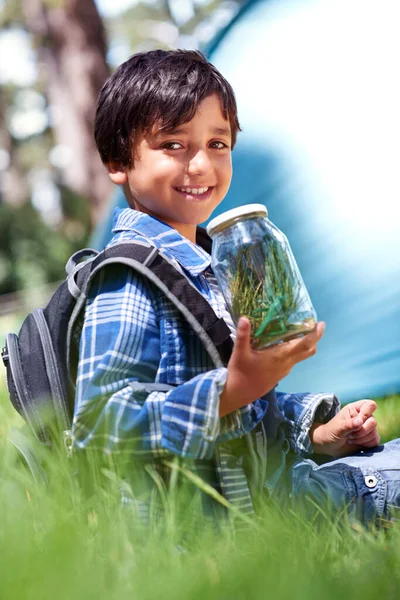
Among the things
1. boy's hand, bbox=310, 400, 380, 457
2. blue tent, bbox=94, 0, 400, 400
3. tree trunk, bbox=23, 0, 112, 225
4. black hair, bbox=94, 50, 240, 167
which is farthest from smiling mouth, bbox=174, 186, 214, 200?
tree trunk, bbox=23, 0, 112, 225

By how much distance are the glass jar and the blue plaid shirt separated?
110mm

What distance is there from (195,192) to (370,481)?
66 centimetres

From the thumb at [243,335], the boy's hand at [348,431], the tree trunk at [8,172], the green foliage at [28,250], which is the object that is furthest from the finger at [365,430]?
the tree trunk at [8,172]

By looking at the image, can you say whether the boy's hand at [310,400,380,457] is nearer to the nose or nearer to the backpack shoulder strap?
the backpack shoulder strap

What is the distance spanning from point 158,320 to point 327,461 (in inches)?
23.1

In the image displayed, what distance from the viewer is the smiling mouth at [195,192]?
1654 mm

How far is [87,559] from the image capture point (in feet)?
3.59

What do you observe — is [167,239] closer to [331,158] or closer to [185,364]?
[185,364]

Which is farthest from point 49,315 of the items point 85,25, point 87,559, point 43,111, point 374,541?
point 43,111

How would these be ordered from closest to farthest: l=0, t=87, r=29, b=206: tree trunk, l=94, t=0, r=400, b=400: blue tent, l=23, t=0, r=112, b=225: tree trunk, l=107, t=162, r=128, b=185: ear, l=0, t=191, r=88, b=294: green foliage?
1. l=107, t=162, r=128, b=185: ear
2. l=94, t=0, r=400, b=400: blue tent
3. l=23, t=0, r=112, b=225: tree trunk
4. l=0, t=191, r=88, b=294: green foliage
5. l=0, t=87, r=29, b=206: tree trunk

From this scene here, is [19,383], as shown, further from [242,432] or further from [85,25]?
[85,25]

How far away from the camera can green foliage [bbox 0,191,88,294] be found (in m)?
10.5

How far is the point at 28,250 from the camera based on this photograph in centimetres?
1080

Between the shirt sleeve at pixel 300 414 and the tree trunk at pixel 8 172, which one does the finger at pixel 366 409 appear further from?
the tree trunk at pixel 8 172
